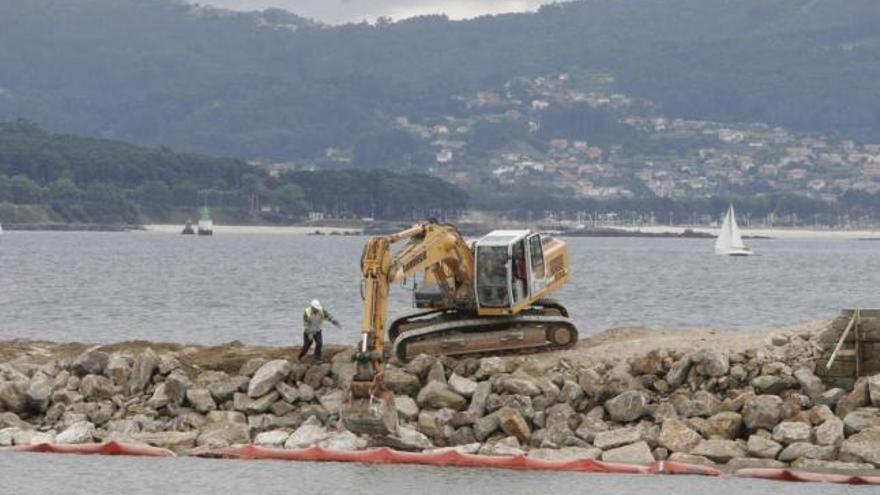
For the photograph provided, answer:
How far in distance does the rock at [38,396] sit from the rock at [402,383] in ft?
20.5

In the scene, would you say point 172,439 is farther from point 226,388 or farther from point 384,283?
point 384,283

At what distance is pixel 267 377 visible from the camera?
3531 cm

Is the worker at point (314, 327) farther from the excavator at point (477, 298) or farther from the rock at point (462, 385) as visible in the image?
the rock at point (462, 385)

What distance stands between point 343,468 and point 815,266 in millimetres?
125664

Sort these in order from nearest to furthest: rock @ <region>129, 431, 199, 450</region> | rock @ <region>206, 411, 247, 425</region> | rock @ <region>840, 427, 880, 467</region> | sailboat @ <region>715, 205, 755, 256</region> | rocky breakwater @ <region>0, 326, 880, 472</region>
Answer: rock @ <region>840, 427, 880, 467</region>
rocky breakwater @ <region>0, 326, 880, 472</region>
rock @ <region>129, 431, 199, 450</region>
rock @ <region>206, 411, 247, 425</region>
sailboat @ <region>715, 205, 755, 256</region>

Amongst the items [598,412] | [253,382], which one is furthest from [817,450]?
[253,382]

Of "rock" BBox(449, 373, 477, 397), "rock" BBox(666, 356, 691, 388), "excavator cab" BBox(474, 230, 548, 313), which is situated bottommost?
"rock" BBox(449, 373, 477, 397)

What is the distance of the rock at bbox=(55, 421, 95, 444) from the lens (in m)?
34.2

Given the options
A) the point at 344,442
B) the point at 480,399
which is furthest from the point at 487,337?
the point at 344,442

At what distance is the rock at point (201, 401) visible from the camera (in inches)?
1383

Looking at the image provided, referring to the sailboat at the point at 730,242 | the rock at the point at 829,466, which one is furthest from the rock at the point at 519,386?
the sailboat at the point at 730,242

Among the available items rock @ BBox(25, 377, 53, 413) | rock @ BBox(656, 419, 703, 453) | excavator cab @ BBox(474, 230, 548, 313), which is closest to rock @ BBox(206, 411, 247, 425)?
rock @ BBox(25, 377, 53, 413)

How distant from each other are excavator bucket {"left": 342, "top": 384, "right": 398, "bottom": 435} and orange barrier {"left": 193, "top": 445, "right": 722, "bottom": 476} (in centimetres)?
47

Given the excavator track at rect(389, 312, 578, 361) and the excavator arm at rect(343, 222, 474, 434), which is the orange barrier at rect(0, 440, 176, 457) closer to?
the excavator arm at rect(343, 222, 474, 434)
